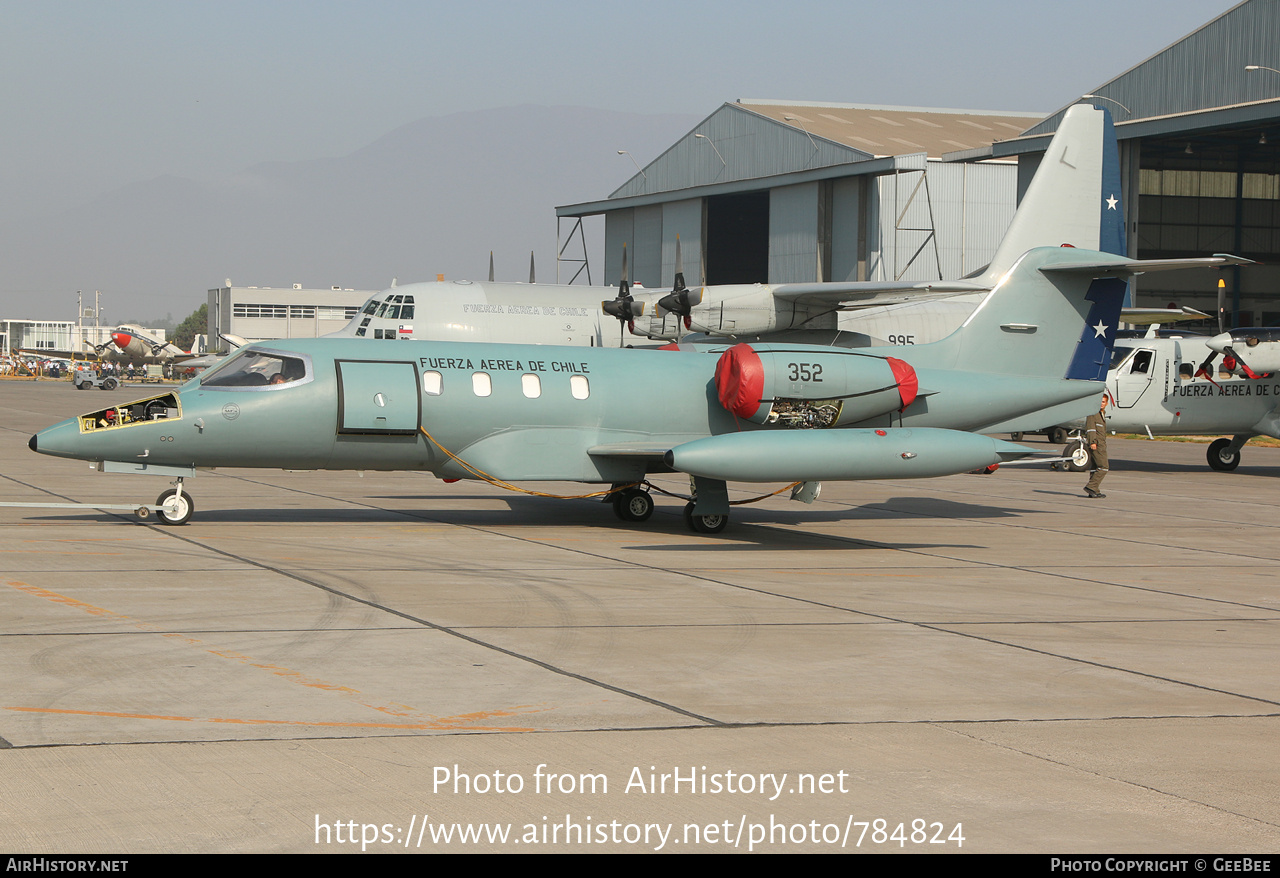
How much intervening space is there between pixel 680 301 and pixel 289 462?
44.4ft

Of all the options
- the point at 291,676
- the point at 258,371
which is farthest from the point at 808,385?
the point at 291,676

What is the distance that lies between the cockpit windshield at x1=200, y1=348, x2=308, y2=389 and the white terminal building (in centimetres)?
13590

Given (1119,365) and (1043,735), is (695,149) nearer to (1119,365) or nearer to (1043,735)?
(1119,365)

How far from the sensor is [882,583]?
13.8m

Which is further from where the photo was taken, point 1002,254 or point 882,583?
point 1002,254

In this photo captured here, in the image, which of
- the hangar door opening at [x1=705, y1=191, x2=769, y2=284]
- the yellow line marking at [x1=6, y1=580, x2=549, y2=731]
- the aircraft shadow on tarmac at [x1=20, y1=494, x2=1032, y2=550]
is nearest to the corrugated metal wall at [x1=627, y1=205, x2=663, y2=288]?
the hangar door opening at [x1=705, y1=191, x2=769, y2=284]

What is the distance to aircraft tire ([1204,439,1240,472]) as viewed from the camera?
99.3 feet

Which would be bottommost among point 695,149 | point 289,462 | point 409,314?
point 289,462

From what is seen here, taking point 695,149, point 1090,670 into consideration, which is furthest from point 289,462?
point 695,149

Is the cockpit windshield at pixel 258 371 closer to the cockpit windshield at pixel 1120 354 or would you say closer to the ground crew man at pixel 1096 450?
the ground crew man at pixel 1096 450

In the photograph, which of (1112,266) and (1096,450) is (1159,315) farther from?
(1112,266)

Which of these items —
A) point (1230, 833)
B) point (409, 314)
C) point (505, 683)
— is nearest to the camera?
point (1230, 833)

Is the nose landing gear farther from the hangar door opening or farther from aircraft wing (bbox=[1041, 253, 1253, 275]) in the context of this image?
the hangar door opening

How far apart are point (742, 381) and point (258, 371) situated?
6.57 metres
